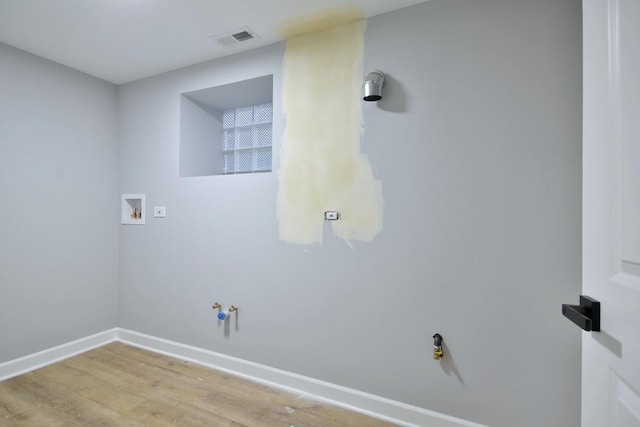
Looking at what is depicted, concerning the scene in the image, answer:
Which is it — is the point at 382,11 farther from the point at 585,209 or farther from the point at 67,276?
the point at 67,276

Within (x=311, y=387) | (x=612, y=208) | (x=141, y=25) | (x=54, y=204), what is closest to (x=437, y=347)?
(x=311, y=387)

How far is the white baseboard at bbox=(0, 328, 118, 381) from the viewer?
6.97 ft

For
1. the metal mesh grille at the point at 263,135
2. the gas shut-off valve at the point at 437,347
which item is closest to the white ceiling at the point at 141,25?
the metal mesh grille at the point at 263,135

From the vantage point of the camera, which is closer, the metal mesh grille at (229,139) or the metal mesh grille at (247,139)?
the metal mesh grille at (247,139)

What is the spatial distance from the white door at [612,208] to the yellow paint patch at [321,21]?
1279 millimetres

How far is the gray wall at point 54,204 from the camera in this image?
2146 mm

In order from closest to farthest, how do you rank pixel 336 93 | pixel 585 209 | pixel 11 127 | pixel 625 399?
1. pixel 625 399
2. pixel 585 209
3. pixel 336 93
4. pixel 11 127

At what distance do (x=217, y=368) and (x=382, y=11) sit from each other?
273cm

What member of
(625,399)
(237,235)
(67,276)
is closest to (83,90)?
(67,276)

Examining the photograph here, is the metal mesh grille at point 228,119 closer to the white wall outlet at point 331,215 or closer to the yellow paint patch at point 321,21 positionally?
the yellow paint patch at point 321,21

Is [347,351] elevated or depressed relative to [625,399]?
depressed

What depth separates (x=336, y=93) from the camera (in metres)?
1.90

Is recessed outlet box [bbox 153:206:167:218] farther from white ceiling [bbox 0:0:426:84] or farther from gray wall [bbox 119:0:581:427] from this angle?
white ceiling [bbox 0:0:426:84]

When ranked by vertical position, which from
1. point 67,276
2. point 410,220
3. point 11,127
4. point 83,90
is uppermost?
point 83,90
